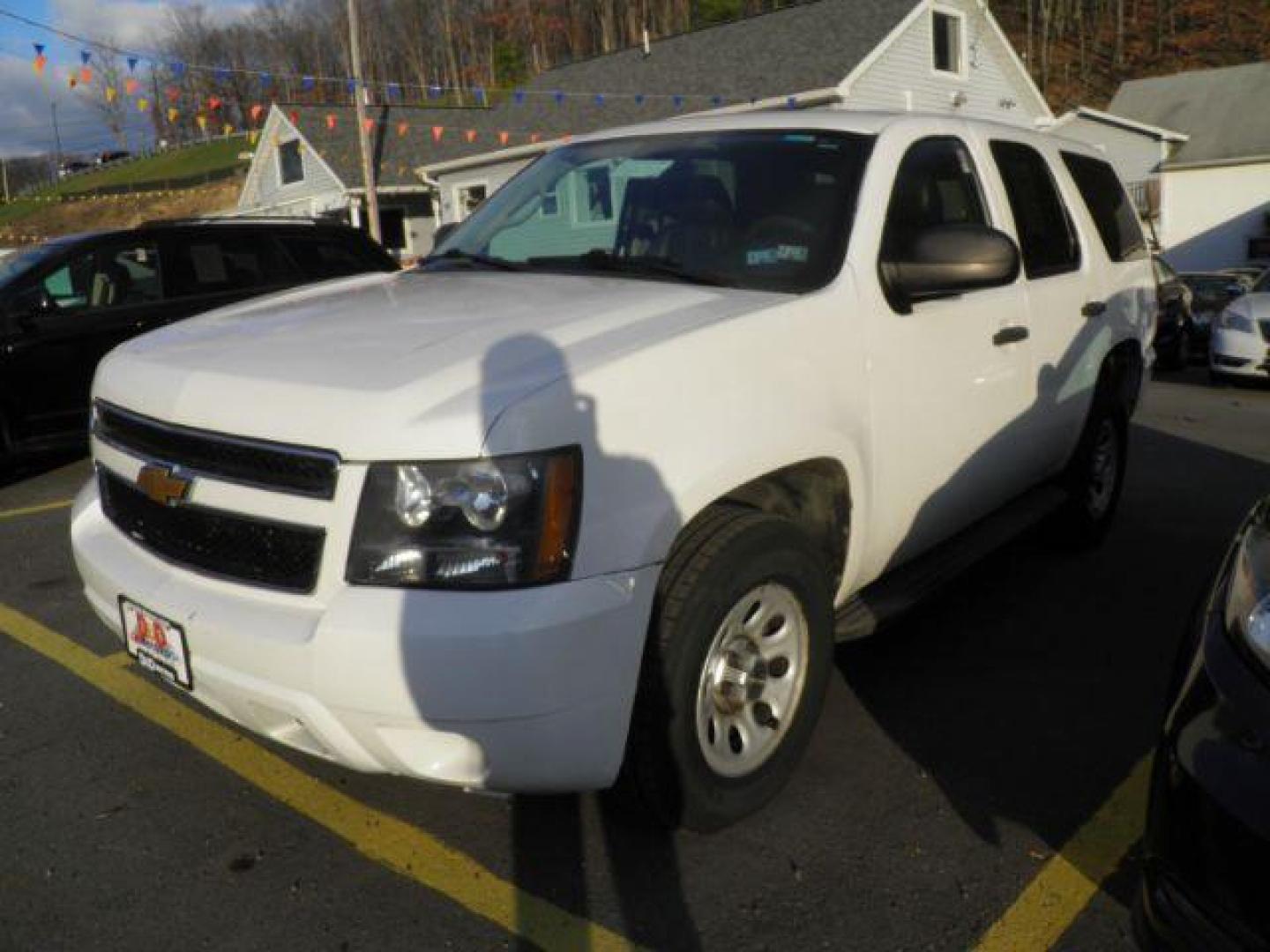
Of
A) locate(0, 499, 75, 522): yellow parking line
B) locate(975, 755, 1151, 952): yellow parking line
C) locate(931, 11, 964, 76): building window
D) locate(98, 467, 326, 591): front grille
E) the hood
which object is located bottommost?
locate(975, 755, 1151, 952): yellow parking line

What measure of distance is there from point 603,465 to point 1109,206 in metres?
3.80

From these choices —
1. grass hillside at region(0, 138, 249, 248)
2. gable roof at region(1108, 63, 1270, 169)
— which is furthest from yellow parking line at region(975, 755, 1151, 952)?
grass hillside at region(0, 138, 249, 248)

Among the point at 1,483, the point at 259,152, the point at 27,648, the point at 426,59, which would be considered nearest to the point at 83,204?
the point at 426,59

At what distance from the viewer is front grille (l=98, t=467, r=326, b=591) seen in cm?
242

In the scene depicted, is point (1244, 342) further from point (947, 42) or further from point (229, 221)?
point (947, 42)

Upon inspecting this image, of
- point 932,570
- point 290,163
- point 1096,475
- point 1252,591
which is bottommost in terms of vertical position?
point 1096,475

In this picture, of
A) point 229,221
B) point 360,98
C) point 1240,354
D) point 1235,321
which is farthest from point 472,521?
point 360,98

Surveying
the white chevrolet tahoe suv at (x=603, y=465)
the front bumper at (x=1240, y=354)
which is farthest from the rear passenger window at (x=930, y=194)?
the front bumper at (x=1240, y=354)

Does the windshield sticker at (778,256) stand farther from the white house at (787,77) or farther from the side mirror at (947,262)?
the white house at (787,77)

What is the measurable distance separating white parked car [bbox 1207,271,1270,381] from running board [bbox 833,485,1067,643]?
896 cm

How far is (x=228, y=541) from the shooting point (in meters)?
2.57

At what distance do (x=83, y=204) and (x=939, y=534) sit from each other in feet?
228

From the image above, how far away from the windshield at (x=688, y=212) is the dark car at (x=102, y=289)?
4.60 meters

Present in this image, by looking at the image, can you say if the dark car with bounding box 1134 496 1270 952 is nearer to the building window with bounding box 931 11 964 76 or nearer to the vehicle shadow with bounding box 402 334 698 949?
the vehicle shadow with bounding box 402 334 698 949
